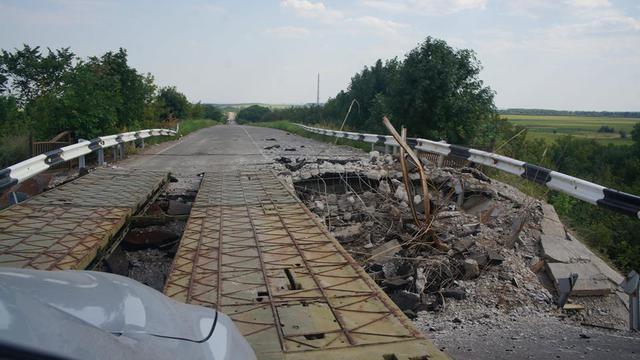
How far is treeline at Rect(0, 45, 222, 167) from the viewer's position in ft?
49.3

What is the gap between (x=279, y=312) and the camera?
13.5ft

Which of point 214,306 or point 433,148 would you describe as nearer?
point 214,306

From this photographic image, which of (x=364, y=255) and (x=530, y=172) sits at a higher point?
(x=530, y=172)

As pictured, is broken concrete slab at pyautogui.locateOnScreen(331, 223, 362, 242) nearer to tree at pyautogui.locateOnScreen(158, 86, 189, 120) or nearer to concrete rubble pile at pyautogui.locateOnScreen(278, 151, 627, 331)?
concrete rubble pile at pyautogui.locateOnScreen(278, 151, 627, 331)

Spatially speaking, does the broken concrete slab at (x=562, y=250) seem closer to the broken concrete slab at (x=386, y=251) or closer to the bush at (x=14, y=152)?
the broken concrete slab at (x=386, y=251)

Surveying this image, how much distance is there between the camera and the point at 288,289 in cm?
467

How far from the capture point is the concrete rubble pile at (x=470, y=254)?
211 inches

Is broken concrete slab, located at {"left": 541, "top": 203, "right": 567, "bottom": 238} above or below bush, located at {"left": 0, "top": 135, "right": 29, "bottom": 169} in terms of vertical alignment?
below

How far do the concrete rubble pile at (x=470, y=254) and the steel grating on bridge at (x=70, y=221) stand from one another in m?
3.09

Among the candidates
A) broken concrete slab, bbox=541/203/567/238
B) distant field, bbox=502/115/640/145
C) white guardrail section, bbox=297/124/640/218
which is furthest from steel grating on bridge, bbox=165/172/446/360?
distant field, bbox=502/115/640/145

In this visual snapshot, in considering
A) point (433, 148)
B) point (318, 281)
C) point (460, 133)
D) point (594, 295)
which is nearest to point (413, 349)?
point (318, 281)

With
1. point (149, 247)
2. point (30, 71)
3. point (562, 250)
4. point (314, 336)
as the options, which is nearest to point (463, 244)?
point (562, 250)

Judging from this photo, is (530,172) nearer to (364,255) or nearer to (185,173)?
(364,255)

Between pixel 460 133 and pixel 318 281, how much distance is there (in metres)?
15.5
